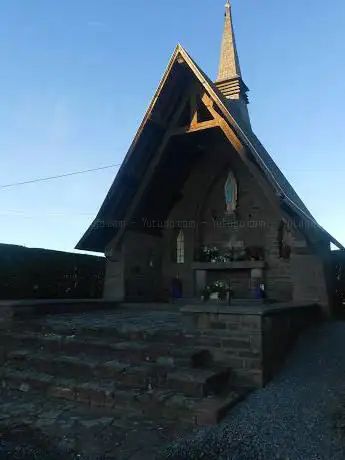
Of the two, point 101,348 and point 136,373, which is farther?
point 101,348

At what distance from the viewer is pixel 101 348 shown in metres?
6.48

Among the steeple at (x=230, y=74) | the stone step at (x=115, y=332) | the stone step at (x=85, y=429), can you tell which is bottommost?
the stone step at (x=85, y=429)

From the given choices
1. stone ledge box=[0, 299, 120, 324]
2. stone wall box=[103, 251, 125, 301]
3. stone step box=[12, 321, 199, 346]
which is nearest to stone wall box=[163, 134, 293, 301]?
stone wall box=[103, 251, 125, 301]

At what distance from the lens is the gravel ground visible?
3926mm

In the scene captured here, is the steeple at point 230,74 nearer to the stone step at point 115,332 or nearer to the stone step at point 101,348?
the stone step at point 115,332

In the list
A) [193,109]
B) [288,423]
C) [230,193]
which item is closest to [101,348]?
[288,423]

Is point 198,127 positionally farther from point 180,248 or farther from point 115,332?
point 115,332

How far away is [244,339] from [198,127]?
5976 millimetres

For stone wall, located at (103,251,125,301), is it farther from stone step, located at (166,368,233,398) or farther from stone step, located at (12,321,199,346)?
stone step, located at (166,368,233,398)

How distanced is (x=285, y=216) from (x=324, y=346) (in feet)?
9.58

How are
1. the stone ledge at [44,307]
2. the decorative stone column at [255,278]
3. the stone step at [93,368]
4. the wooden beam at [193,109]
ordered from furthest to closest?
1. the decorative stone column at [255,278]
2. the wooden beam at [193,109]
3. the stone ledge at [44,307]
4. the stone step at [93,368]

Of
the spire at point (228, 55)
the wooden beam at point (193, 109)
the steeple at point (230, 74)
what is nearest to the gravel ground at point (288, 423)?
the wooden beam at point (193, 109)

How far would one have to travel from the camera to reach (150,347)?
19.9 ft

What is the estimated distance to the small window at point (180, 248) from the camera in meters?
12.7
